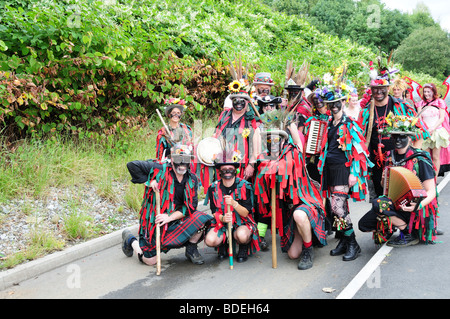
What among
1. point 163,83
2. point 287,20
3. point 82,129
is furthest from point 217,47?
point 287,20

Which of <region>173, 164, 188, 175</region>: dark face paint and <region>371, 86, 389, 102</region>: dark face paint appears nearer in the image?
<region>173, 164, 188, 175</region>: dark face paint

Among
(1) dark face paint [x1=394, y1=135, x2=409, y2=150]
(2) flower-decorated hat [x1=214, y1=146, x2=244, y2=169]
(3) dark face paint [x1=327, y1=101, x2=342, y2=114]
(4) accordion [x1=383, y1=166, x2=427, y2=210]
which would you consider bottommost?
(4) accordion [x1=383, y1=166, x2=427, y2=210]

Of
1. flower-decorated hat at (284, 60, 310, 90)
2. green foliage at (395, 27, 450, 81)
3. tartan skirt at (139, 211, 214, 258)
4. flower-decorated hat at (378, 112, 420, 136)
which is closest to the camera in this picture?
tartan skirt at (139, 211, 214, 258)

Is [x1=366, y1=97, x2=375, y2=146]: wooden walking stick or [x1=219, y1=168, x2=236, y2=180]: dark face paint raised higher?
[x1=366, y1=97, x2=375, y2=146]: wooden walking stick

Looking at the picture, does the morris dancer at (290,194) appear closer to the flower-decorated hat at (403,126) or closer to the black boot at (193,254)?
the black boot at (193,254)

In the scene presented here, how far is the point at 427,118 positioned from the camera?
8344 mm

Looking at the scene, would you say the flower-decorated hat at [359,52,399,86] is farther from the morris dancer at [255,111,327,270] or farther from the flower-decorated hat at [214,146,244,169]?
the flower-decorated hat at [214,146,244,169]

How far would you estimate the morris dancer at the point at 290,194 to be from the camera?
16.5 ft

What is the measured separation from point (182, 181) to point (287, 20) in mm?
17285

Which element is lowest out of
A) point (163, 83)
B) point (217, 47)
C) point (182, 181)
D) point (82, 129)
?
point (182, 181)

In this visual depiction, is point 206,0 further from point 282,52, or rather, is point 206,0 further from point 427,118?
point 427,118

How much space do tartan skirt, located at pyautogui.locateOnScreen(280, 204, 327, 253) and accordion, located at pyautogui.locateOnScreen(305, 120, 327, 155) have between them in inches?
29.5

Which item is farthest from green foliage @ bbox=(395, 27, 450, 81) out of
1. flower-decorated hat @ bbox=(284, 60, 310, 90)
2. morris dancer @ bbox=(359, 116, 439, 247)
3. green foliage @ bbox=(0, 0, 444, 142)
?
morris dancer @ bbox=(359, 116, 439, 247)

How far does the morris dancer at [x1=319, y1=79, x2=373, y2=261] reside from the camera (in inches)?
204
